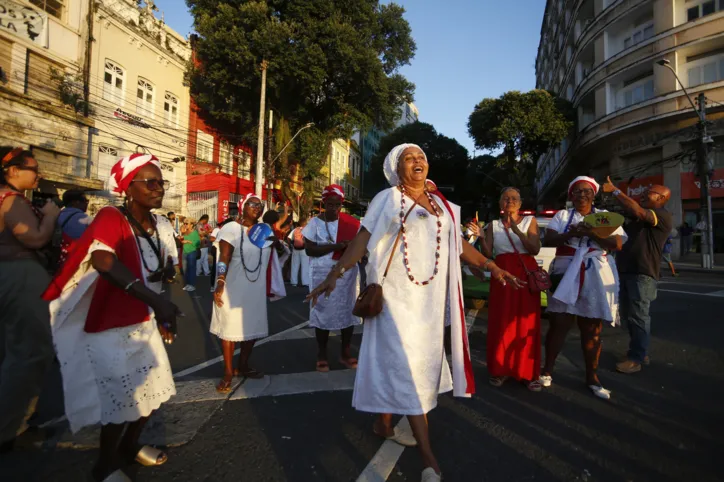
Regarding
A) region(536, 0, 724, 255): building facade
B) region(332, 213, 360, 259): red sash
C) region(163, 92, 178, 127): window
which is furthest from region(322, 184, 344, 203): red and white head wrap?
region(163, 92, 178, 127): window

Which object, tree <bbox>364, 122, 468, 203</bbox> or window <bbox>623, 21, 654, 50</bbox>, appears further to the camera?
tree <bbox>364, 122, 468, 203</bbox>

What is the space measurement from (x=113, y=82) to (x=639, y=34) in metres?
27.7

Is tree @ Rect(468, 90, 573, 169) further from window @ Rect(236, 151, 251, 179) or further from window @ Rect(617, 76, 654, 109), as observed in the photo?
window @ Rect(236, 151, 251, 179)

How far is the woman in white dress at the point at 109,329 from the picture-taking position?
2.20 m

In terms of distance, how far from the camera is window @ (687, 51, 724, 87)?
20266 millimetres

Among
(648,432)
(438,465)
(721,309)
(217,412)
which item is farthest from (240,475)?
(721,309)

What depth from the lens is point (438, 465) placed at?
263 centimetres

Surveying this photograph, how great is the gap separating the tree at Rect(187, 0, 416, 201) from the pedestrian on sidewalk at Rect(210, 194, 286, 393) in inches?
774

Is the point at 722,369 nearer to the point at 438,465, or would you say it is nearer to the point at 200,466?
the point at 438,465

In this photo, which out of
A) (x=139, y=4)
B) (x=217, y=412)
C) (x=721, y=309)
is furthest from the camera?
Result: (x=139, y=4)

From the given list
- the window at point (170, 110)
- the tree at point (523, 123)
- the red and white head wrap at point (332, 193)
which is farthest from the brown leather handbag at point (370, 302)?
the tree at point (523, 123)

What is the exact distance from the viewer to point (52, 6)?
17.2 metres

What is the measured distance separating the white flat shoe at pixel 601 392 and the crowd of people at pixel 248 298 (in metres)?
0.01

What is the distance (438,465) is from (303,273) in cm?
989
